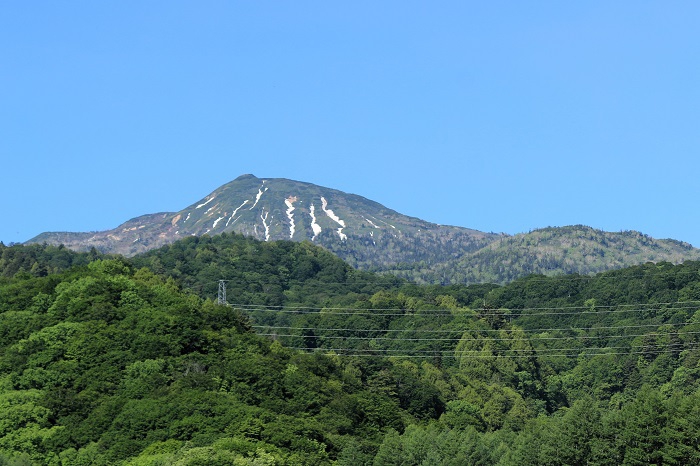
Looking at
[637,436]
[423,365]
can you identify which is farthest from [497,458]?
[423,365]

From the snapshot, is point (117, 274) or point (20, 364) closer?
point (20, 364)

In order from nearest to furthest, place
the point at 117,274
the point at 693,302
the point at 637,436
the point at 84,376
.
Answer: the point at 637,436, the point at 84,376, the point at 117,274, the point at 693,302

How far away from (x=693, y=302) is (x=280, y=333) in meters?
54.0

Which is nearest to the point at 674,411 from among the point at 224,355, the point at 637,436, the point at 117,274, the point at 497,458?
the point at 637,436

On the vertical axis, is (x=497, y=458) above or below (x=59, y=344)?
below

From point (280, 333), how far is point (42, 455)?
92.0 metres

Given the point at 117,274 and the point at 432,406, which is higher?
the point at 117,274

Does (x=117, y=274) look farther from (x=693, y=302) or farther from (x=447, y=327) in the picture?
(x=693, y=302)

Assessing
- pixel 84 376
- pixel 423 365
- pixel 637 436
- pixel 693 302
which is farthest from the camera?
pixel 693 302

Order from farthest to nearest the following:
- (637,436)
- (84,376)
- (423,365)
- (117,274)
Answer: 1. (423,365)
2. (117,274)
3. (84,376)
4. (637,436)

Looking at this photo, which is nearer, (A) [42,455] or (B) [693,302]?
(A) [42,455]

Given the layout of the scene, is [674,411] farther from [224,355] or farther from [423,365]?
[423,365]

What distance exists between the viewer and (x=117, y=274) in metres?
141

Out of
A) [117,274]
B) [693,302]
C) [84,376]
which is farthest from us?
[693,302]
